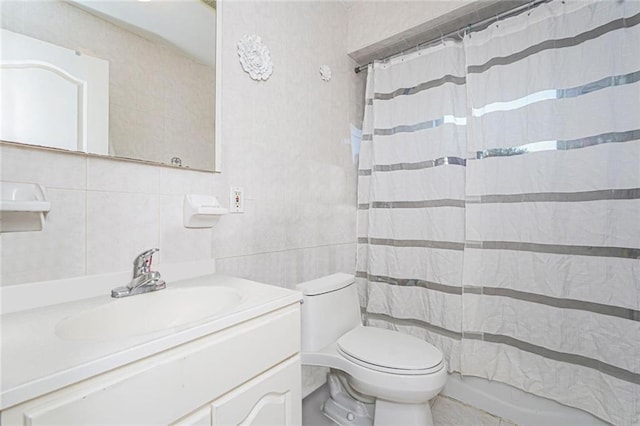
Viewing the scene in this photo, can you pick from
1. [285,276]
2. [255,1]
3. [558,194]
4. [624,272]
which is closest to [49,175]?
[285,276]

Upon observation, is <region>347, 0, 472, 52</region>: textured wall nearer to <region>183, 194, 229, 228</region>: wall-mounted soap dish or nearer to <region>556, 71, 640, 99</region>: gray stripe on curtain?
<region>556, 71, 640, 99</region>: gray stripe on curtain

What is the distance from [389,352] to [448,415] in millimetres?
671

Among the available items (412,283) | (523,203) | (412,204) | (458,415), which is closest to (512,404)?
(458,415)

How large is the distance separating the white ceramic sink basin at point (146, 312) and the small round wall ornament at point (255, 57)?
0.97m

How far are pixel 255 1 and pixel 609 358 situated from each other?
2143 mm

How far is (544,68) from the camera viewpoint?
1364mm

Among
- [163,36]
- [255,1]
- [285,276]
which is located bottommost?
[285,276]

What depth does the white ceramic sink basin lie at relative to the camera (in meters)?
0.74

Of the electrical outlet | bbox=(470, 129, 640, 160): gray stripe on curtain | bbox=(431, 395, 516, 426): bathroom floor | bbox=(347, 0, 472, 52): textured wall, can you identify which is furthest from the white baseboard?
bbox=(347, 0, 472, 52): textured wall

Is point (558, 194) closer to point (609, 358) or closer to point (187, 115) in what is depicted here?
point (609, 358)

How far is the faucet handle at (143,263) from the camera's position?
0.93 m

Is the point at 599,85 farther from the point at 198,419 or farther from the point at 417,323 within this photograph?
the point at 198,419

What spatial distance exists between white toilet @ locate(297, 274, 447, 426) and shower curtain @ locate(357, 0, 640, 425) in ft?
1.23

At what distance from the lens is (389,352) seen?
128 cm
